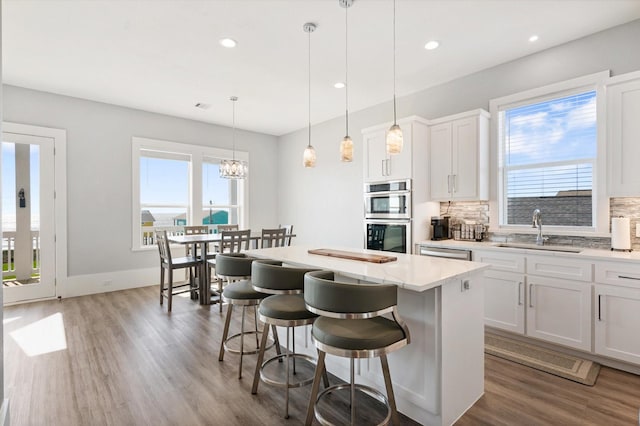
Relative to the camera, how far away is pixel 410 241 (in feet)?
13.2

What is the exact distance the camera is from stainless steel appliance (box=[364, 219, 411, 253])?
405 centimetres

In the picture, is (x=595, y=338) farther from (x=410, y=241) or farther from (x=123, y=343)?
(x=123, y=343)

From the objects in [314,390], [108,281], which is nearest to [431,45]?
[314,390]

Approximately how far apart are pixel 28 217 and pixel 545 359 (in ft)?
20.9

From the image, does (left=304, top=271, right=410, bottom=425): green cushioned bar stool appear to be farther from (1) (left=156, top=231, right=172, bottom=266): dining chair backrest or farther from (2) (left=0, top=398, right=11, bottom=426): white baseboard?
(1) (left=156, top=231, right=172, bottom=266): dining chair backrest

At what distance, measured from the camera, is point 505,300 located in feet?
10.6

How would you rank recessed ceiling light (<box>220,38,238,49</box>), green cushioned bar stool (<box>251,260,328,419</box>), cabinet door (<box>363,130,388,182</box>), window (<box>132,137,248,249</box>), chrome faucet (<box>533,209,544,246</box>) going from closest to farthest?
1. green cushioned bar stool (<box>251,260,328,419</box>)
2. recessed ceiling light (<box>220,38,238,49</box>)
3. chrome faucet (<box>533,209,544,246</box>)
4. cabinet door (<box>363,130,388,182</box>)
5. window (<box>132,137,248,249</box>)

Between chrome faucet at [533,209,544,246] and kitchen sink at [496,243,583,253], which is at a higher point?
chrome faucet at [533,209,544,246]

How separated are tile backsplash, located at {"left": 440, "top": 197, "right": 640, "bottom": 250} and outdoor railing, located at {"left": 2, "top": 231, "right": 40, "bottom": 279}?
5632 mm

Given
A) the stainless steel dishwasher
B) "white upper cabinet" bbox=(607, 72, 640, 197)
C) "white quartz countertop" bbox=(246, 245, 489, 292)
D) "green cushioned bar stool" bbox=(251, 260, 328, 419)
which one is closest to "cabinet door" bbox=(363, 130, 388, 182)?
the stainless steel dishwasher

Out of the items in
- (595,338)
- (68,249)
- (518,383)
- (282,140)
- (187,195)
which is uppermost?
(282,140)

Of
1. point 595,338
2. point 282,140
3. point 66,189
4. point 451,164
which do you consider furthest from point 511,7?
point 66,189

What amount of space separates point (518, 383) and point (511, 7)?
3026mm

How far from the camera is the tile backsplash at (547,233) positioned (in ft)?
9.83
